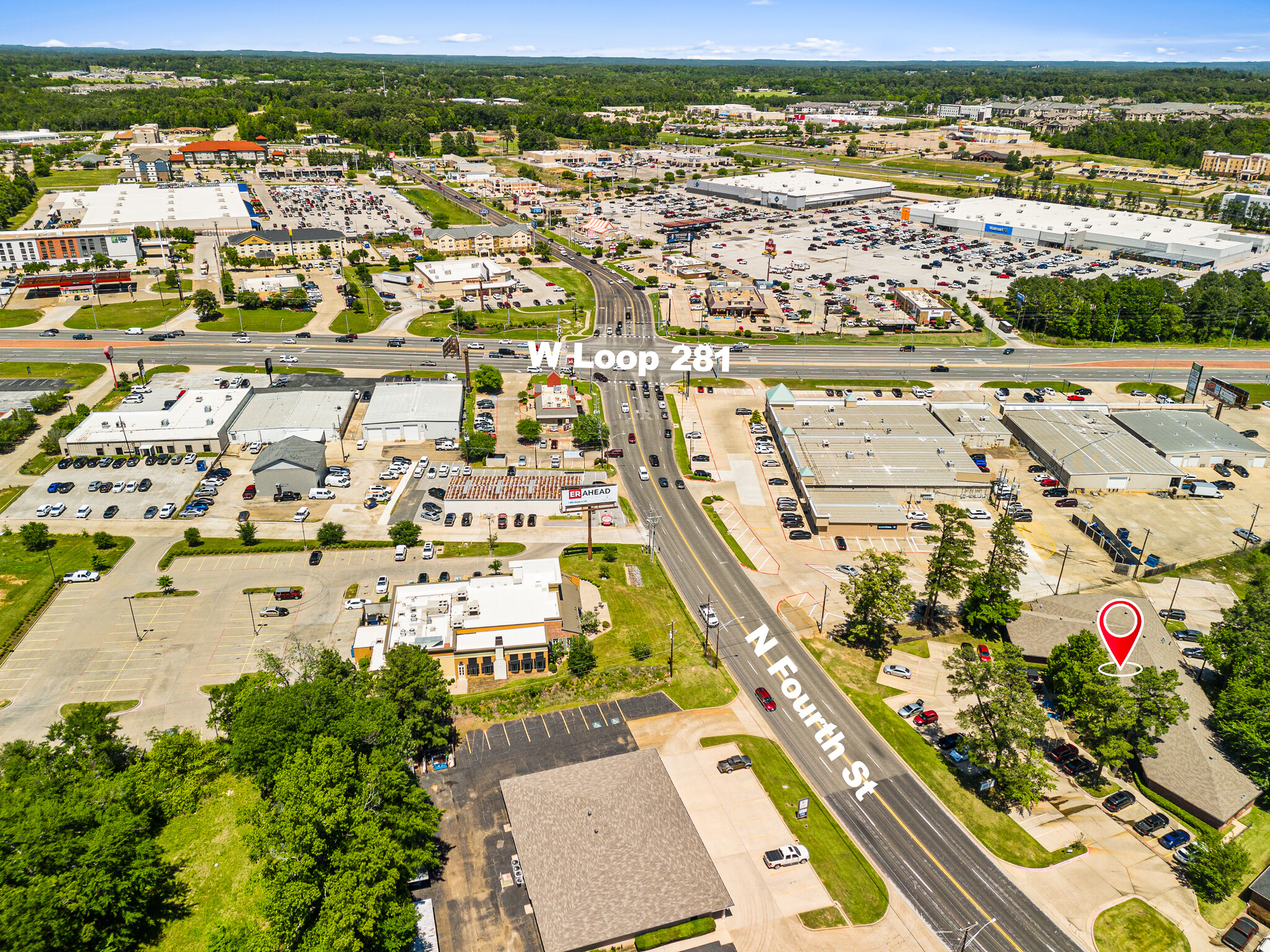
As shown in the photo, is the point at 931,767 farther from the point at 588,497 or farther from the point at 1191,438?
the point at 1191,438

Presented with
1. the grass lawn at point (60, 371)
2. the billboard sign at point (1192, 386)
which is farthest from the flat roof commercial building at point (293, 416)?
the billboard sign at point (1192, 386)

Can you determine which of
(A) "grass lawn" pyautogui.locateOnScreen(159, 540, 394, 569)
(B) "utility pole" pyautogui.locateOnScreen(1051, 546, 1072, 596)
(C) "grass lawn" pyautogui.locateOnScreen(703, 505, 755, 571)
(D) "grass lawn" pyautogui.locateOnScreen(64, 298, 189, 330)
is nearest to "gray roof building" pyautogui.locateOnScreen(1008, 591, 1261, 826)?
(B) "utility pole" pyautogui.locateOnScreen(1051, 546, 1072, 596)

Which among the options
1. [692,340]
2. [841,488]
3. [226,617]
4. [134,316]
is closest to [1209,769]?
[841,488]

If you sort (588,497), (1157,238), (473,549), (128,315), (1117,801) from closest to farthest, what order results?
(1117,801), (473,549), (588,497), (128,315), (1157,238)

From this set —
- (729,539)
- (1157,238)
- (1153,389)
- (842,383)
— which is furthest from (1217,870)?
(1157,238)

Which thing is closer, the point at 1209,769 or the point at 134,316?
the point at 1209,769

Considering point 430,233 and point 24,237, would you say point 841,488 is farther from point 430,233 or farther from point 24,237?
point 24,237

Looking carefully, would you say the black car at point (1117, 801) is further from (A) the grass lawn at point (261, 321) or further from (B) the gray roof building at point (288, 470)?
(A) the grass lawn at point (261, 321)
